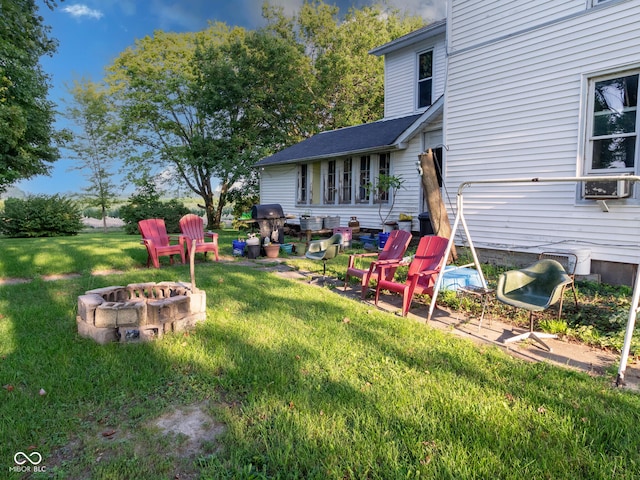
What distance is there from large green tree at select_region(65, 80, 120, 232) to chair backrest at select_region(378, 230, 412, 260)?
23.1m

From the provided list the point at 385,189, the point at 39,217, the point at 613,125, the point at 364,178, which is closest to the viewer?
the point at 613,125

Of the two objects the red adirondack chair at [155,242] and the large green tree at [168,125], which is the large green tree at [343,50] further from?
the red adirondack chair at [155,242]

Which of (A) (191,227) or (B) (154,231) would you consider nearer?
(B) (154,231)

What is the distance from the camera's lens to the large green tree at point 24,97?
45.0 feet

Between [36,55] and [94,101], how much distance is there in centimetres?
691

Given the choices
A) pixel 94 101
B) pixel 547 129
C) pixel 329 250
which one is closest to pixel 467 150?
pixel 547 129

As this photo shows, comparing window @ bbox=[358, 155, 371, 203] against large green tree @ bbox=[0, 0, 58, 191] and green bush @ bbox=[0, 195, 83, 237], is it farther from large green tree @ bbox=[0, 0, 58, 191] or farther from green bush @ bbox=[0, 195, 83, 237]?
large green tree @ bbox=[0, 0, 58, 191]

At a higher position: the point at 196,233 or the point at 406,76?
the point at 406,76

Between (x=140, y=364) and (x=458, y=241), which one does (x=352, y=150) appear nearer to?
(x=458, y=241)

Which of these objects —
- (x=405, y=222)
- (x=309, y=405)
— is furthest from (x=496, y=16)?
(x=309, y=405)

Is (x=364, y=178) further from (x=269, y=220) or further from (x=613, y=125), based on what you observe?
(x=613, y=125)

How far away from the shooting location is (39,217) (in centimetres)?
1460

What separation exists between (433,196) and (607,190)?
9.54 feet

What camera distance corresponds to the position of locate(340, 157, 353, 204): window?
13.4 meters
